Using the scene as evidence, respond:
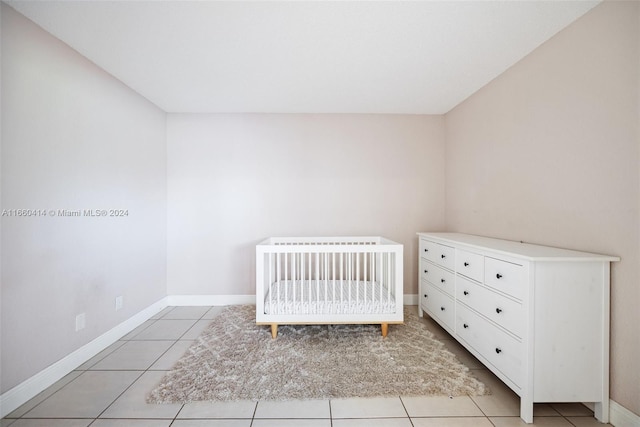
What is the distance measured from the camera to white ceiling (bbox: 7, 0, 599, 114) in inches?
58.9

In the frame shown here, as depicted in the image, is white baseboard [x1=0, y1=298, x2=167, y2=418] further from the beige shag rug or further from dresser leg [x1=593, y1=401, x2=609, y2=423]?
dresser leg [x1=593, y1=401, x2=609, y2=423]

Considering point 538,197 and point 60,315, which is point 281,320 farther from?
point 538,197

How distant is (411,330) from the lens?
2.44 m

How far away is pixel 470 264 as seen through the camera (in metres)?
1.90

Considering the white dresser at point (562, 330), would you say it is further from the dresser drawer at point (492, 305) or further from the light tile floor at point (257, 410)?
the light tile floor at point (257, 410)

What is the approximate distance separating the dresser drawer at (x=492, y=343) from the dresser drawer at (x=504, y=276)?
0.26 metres

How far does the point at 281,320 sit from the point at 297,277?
84 centimetres

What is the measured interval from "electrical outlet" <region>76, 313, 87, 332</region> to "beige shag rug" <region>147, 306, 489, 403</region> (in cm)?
78

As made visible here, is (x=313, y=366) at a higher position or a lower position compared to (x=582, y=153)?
lower

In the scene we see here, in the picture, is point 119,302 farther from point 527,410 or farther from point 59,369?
point 527,410

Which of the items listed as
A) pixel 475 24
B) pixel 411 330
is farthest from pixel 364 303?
pixel 475 24

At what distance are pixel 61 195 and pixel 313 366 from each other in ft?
7.06

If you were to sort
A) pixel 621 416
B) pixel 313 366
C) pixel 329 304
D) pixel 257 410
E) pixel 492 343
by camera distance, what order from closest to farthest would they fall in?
pixel 621 416
pixel 257 410
pixel 492 343
pixel 313 366
pixel 329 304

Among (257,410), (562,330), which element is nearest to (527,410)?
(562,330)
